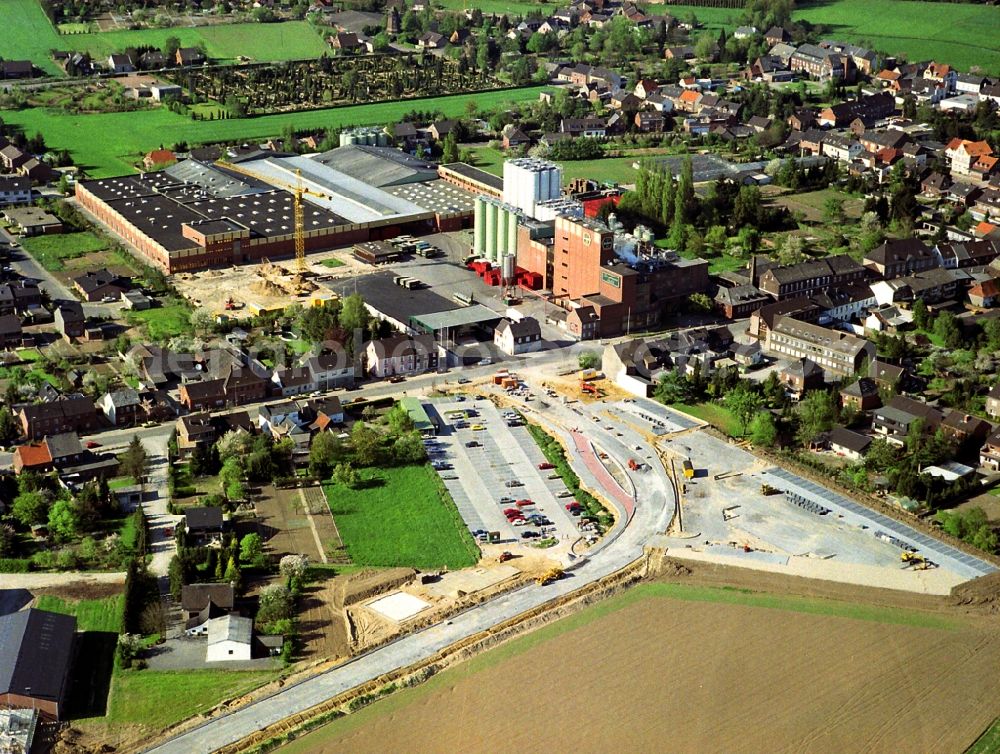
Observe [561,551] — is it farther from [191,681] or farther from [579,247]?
[579,247]

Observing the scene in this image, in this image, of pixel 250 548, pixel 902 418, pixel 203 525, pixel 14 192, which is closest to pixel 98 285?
pixel 14 192

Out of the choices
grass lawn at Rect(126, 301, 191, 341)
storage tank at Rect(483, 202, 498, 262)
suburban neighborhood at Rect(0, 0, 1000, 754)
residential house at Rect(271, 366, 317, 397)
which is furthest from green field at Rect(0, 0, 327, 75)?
residential house at Rect(271, 366, 317, 397)

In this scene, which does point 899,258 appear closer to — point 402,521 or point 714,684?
point 402,521

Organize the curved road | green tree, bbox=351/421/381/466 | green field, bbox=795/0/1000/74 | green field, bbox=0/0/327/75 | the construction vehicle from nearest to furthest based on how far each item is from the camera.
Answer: the curved road, the construction vehicle, green tree, bbox=351/421/381/466, green field, bbox=0/0/327/75, green field, bbox=795/0/1000/74

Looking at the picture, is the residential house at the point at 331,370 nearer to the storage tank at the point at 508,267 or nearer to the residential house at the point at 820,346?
the storage tank at the point at 508,267

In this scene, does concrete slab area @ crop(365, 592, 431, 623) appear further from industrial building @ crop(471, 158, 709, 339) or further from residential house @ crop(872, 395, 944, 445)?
industrial building @ crop(471, 158, 709, 339)

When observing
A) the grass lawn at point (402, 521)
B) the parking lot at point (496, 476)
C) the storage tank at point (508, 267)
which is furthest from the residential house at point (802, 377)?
the storage tank at point (508, 267)
